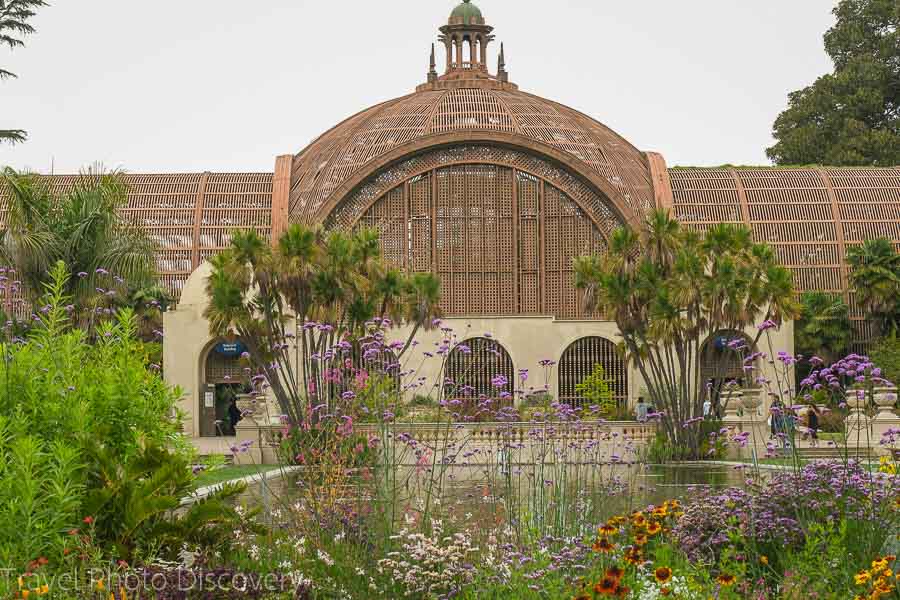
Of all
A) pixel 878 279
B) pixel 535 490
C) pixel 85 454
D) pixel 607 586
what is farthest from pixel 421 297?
pixel 607 586

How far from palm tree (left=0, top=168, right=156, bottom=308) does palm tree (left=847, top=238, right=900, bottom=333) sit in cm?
2389

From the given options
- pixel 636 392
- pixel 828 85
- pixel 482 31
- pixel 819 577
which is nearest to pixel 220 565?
pixel 819 577

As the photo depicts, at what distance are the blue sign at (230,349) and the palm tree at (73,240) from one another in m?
15.7

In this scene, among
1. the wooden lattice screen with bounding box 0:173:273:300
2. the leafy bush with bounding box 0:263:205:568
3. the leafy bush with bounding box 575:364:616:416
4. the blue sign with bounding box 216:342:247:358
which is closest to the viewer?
the leafy bush with bounding box 0:263:205:568

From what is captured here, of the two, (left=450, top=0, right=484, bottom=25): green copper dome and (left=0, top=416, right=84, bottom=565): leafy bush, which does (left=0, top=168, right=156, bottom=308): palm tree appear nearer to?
(left=0, top=416, right=84, bottom=565): leafy bush

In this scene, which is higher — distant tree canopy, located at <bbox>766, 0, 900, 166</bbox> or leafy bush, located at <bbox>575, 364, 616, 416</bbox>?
distant tree canopy, located at <bbox>766, 0, 900, 166</bbox>

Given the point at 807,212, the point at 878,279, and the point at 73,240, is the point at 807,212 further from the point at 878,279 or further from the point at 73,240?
the point at 73,240

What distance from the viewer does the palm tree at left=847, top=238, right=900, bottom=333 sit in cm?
4225

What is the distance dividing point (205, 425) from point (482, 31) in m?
18.0

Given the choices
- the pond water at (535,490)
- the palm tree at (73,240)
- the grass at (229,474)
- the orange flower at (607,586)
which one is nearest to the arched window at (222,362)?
the palm tree at (73,240)

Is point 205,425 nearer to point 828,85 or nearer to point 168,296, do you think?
point 168,296

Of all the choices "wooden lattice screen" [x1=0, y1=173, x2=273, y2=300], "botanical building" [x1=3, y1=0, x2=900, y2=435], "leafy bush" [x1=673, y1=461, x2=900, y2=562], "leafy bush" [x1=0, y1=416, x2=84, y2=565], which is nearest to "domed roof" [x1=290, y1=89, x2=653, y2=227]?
"botanical building" [x1=3, y1=0, x2=900, y2=435]

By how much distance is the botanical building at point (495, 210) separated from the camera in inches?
1644

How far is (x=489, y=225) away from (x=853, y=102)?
2420 cm
